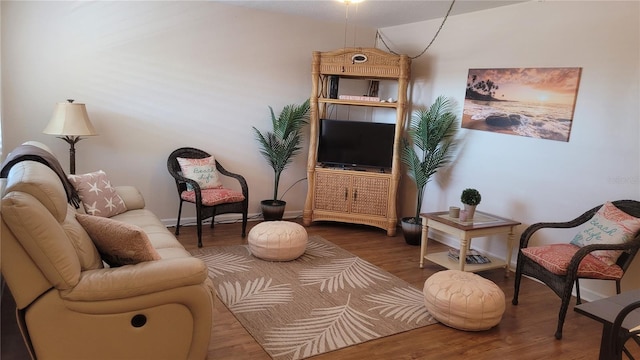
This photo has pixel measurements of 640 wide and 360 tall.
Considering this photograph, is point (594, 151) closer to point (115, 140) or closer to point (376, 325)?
point (376, 325)

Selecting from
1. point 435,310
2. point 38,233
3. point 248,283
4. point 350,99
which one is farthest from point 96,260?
point 350,99

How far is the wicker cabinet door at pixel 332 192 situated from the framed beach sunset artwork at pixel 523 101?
150 centimetres

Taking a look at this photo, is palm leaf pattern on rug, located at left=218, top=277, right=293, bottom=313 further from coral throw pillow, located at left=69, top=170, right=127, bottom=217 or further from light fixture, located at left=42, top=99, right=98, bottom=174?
light fixture, located at left=42, top=99, right=98, bottom=174

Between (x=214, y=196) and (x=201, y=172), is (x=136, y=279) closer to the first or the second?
(x=214, y=196)

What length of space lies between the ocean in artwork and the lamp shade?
3660 millimetres

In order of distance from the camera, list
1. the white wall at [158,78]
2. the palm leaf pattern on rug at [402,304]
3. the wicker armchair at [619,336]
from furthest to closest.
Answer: the white wall at [158,78]
the palm leaf pattern on rug at [402,304]
the wicker armchair at [619,336]

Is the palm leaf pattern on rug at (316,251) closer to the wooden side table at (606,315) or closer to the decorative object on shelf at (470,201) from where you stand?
the decorative object on shelf at (470,201)

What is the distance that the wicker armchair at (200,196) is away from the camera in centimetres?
430

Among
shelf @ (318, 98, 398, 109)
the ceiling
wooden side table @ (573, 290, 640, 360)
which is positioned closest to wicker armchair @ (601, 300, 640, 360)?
wooden side table @ (573, 290, 640, 360)

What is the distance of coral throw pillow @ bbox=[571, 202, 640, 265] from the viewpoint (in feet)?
9.82

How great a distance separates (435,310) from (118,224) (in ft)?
6.64

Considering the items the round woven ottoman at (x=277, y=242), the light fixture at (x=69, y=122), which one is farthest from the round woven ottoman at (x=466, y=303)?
the light fixture at (x=69, y=122)

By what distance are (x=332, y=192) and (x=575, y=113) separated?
2610 mm

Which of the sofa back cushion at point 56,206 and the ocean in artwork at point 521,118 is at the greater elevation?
the ocean in artwork at point 521,118
